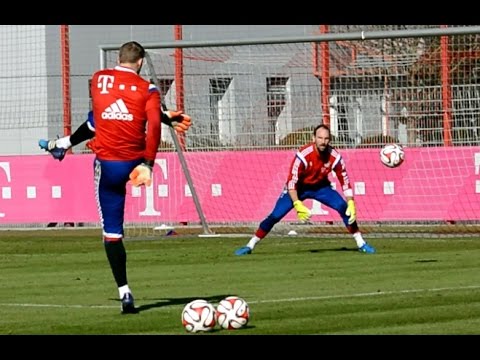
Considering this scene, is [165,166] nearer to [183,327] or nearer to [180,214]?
[180,214]

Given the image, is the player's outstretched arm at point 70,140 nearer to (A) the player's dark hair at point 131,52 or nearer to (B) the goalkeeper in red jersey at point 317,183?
(A) the player's dark hair at point 131,52

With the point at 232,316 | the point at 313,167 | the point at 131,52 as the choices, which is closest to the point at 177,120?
the point at 131,52

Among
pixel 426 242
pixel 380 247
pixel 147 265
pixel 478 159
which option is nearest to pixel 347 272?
pixel 147 265

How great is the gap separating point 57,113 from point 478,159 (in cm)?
1128

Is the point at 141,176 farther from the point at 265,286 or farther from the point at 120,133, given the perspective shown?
the point at 265,286

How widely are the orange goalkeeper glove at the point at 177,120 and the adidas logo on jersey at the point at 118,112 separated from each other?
733 mm

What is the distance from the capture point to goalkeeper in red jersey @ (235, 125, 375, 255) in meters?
21.5

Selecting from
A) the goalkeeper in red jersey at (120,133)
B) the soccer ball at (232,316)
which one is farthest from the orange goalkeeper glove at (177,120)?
the soccer ball at (232,316)

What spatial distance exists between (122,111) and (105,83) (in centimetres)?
33

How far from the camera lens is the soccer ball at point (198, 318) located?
1156cm

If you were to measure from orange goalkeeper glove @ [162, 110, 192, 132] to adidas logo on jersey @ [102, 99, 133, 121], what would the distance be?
733 mm

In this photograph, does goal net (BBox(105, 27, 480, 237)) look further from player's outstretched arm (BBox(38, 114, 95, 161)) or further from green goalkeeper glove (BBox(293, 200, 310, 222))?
player's outstretched arm (BBox(38, 114, 95, 161))

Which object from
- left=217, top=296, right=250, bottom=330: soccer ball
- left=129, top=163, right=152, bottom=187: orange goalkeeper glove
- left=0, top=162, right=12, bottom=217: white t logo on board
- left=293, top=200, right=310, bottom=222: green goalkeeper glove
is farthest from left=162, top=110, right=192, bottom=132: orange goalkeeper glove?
left=0, top=162, right=12, bottom=217: white t logo on board

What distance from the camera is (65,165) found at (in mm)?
31641
